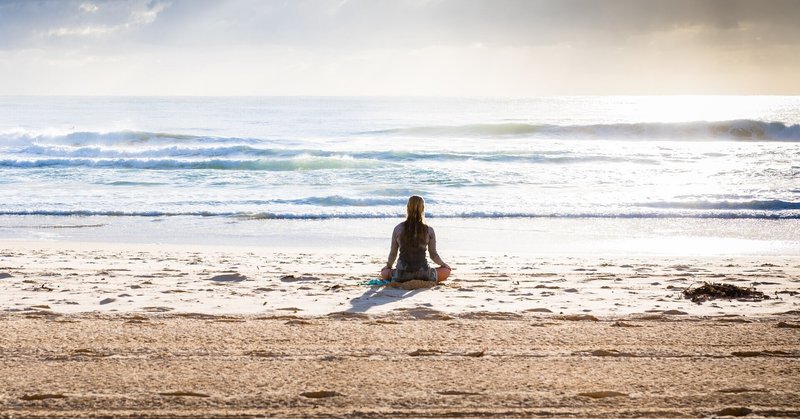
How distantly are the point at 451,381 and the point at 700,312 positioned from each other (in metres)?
2.85

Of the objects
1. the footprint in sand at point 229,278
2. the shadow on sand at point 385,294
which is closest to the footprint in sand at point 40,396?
the shadow on sand at point 385,294

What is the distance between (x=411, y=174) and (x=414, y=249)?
1520 centimetres

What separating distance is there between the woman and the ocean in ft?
22.3

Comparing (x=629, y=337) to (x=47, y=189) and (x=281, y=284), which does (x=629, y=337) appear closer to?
(x=281, y=284)

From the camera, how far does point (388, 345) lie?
471 centimetres

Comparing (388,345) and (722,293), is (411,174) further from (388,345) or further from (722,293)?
(388,345)

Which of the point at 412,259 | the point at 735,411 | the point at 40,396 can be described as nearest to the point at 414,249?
the point at 412,259

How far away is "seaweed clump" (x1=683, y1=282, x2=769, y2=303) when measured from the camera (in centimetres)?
639

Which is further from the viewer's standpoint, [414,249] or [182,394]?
[414,249]

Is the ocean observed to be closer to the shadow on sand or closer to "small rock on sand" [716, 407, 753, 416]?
the shadow on sand

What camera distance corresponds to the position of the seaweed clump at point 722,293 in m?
6.39

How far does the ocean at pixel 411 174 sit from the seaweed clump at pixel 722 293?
637 cm

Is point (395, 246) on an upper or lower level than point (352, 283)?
upper

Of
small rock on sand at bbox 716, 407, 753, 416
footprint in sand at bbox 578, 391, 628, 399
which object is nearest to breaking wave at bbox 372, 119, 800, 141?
footprint in sand at bbox 578, 391, 628, 399
